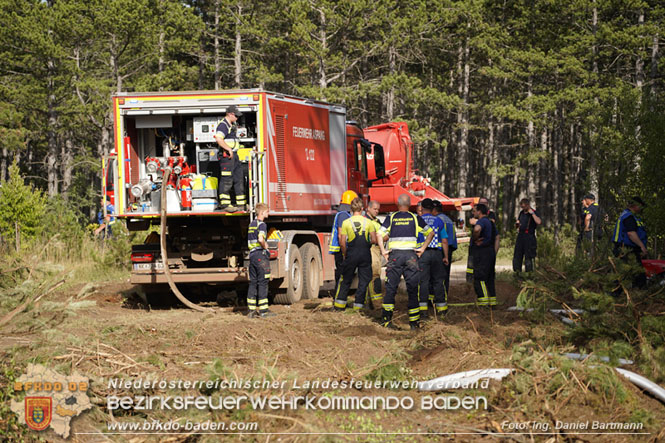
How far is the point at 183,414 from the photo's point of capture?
595cm

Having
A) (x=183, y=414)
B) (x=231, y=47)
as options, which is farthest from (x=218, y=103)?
(x=231, y=47)

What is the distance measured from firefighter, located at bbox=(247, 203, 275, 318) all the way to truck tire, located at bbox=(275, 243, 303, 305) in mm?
1564

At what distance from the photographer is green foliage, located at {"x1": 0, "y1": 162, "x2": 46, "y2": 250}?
18.1 m

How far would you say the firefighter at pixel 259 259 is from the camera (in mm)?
10789

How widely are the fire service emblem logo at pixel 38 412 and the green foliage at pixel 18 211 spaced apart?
13.2 m

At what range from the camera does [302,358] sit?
772 centimetres

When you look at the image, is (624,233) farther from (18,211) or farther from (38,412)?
(18,211)

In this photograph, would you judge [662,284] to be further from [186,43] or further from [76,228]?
[186,43]

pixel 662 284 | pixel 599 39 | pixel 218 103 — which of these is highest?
pixel 599 39

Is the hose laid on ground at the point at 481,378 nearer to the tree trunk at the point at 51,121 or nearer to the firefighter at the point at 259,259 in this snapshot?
the firefighter at the point at 259,259

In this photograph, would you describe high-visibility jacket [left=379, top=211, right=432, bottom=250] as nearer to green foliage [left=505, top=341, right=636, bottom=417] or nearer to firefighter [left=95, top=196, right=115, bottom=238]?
green foliage [left=505, top=341, right=636, bottom=417]

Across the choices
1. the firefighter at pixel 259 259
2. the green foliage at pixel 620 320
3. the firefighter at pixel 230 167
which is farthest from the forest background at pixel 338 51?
the green foliage at pixel 620 320

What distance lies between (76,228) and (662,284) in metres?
14.7

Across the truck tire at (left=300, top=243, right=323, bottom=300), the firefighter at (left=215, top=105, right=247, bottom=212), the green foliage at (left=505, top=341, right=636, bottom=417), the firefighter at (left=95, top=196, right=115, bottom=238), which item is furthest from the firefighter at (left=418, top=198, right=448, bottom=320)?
the firefighter at (left=95, top=196, right=115, bottom=238)
